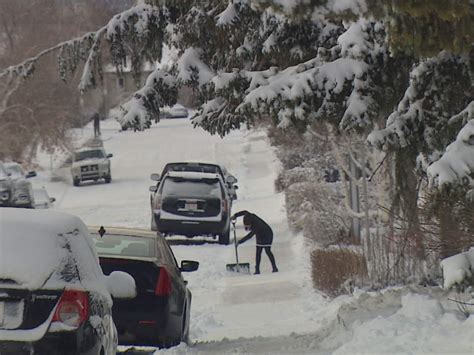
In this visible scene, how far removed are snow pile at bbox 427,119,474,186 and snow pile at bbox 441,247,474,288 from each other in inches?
28.5

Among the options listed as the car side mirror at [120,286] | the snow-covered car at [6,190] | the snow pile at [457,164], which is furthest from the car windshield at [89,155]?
the snow pile at [457,164]

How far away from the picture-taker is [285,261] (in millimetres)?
18781

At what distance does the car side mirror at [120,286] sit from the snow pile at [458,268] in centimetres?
244

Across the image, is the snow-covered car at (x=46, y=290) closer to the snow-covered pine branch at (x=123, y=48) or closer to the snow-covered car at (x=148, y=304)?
the snow-covered car at (x=148, y=304)

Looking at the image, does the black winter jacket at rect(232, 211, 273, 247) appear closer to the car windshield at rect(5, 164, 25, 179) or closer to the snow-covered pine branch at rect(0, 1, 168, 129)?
the snow-covered pine branch at rect(0, 1, 168, 129)

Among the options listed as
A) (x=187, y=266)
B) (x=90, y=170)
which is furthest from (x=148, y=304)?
(x=90, y=170)

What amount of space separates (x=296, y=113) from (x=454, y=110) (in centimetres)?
155

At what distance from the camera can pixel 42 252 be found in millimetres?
5645

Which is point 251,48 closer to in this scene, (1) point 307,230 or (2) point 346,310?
(2) point 346,310

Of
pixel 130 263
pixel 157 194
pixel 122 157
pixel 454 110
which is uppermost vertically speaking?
pixel 454 110

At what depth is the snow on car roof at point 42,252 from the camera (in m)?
5.53

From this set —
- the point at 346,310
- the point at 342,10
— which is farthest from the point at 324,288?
the point at 342,10

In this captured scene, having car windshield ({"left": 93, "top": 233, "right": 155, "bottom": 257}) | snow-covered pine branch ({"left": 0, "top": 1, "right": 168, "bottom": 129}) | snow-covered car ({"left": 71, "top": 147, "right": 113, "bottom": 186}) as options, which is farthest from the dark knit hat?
snow-covered car ({"left": 71, "top": 147, "right": 113, "bottom": 186})

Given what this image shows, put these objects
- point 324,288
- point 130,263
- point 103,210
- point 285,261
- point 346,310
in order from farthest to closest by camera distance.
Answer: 1. point 103,210
2. point 285,261
3. point 324,288
4. point 346,310
5. point 130,263
